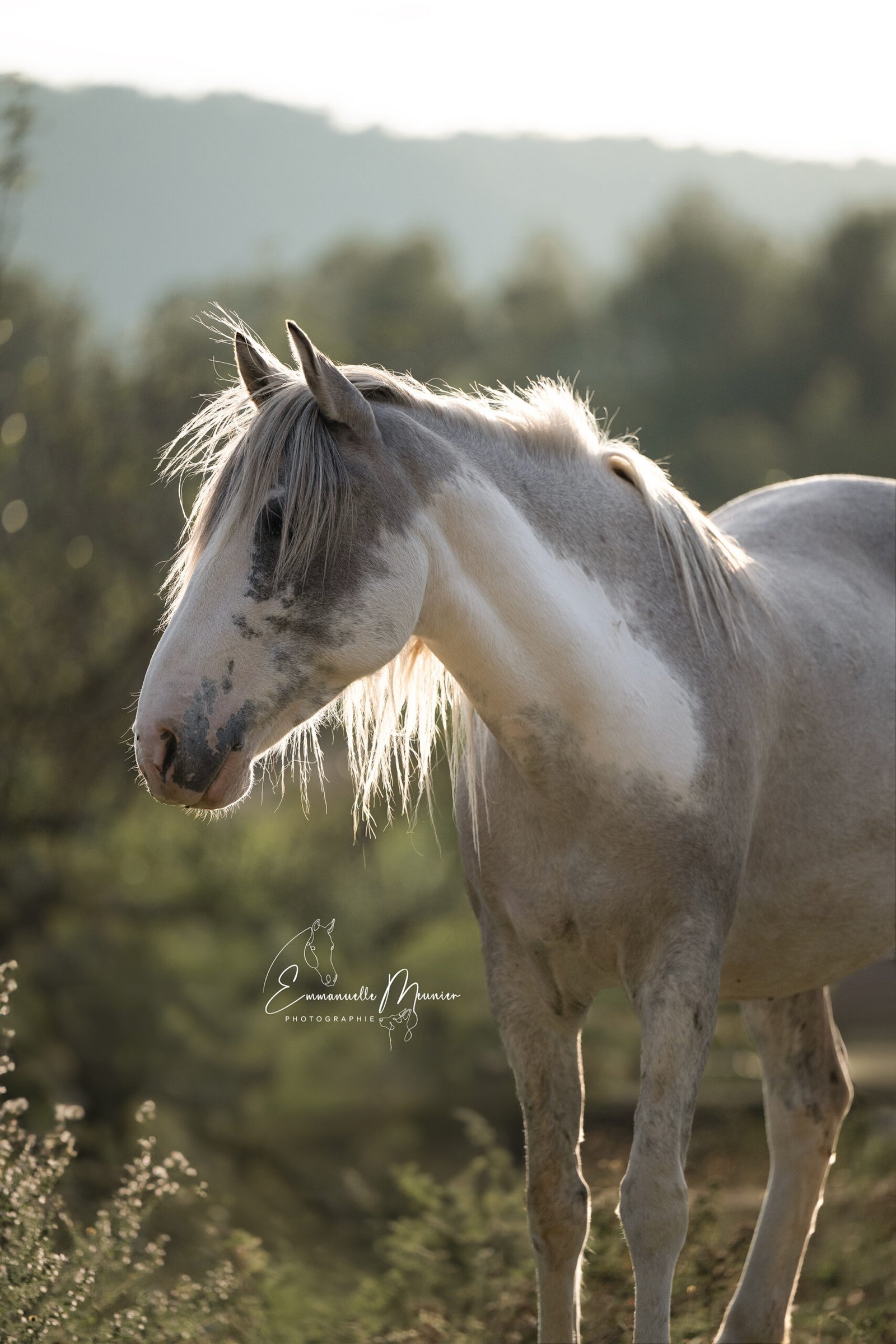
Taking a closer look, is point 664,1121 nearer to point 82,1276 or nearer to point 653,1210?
point 653,1210

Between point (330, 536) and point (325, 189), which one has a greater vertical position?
point (325, 189)

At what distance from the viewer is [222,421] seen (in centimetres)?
220

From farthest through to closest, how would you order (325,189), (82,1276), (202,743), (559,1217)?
1. (325,189)
2. (82,1276)
3. (559,1217)
4. (202,743)

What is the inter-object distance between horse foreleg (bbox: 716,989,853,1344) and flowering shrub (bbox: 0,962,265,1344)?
1267 millimetres

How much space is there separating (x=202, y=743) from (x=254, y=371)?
638mm

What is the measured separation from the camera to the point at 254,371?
205cm

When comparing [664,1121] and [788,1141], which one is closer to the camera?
[664,1121]

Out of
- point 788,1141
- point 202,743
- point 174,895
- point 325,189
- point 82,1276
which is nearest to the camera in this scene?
point 202,743

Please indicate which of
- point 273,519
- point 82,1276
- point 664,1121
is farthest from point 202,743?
point 82,1276

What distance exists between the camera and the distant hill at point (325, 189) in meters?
15.0

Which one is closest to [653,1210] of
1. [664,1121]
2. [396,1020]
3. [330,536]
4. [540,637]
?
[664,1121]

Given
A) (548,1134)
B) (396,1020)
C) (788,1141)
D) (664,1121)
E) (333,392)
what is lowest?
(396,1020)

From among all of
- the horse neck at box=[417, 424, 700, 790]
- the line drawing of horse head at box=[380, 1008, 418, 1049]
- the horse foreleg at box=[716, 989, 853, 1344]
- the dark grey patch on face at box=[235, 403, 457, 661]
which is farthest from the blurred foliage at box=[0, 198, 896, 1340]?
the dark grey patch on face at box=[235, 403, 457, 661]

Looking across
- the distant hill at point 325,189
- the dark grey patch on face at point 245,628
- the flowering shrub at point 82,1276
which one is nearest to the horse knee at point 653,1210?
the dark grey patch on face at point 245,628
